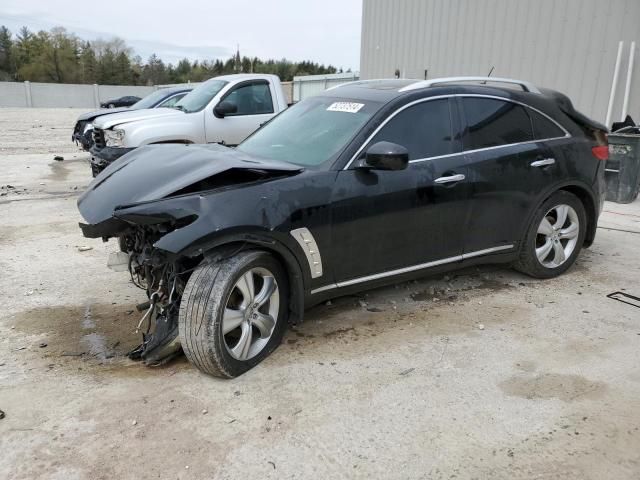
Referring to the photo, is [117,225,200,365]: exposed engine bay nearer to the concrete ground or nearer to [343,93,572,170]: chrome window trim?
the concrete ground

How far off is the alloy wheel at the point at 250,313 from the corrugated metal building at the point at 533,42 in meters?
8.72

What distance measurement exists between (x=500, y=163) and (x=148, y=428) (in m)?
3.21

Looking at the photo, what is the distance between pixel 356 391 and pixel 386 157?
4.80ft

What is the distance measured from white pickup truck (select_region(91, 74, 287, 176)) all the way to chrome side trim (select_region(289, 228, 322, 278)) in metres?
5.08

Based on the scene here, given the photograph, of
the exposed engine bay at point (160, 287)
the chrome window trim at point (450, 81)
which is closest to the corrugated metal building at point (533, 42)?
the chrome window trim at point (450, 81)

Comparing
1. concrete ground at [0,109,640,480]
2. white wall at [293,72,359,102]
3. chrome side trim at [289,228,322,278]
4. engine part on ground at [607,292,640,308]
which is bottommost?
concrete ground at [0,109,640,480]

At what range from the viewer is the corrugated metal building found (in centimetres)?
938

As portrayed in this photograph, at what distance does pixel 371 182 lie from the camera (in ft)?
11.9

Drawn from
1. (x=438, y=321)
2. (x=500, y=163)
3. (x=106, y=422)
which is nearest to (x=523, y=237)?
(x=500, y=163)

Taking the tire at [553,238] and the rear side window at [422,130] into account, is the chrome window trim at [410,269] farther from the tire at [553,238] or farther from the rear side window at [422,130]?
the rear side window at [422,130]

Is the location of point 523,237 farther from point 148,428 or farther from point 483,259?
point 148,428

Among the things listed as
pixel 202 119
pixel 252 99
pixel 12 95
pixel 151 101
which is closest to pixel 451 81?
pixel 202 119

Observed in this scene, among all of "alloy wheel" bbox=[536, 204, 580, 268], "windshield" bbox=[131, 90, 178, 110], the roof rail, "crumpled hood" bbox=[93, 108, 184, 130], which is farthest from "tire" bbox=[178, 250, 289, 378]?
"windshield" bbox=[131, 90, 178, 110]

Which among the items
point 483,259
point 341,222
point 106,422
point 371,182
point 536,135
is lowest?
point 106,422
